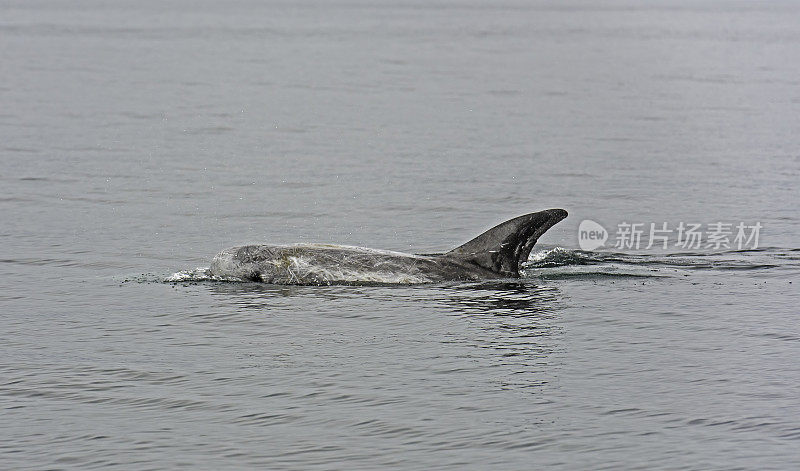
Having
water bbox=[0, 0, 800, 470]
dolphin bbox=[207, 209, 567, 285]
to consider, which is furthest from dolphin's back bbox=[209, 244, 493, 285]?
water bbox=[0, 0, 800, 470]

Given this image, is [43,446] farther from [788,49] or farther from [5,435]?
[788,49]

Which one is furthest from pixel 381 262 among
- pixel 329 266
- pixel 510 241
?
pixel 510 241

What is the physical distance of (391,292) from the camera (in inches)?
773

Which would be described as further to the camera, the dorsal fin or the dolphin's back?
the dorsal fin

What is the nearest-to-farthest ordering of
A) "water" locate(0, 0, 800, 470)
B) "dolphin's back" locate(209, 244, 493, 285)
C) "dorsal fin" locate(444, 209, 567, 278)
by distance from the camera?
"water" locate(0, 0, 800, 470) < "dolphin's back" locate(209, 244, 493, 285) < "dorsal fin" locate(444, 209, 567, 278)

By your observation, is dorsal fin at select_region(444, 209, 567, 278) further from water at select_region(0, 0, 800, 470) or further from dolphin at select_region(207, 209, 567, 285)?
water at select_region(0, 0, 800, 470)

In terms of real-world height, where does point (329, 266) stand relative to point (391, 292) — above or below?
above

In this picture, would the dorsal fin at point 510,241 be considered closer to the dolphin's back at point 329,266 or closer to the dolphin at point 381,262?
the dolphin at point 381,262

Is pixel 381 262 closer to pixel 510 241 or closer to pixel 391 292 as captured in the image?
pixel 391 292

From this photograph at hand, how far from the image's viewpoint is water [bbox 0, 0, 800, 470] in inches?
530

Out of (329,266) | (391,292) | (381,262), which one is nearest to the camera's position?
(391,292)

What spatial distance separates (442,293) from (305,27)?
10826 cm

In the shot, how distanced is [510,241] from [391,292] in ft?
7.09

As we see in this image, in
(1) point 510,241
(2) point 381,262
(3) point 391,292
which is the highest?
(1) point 510,241
